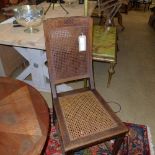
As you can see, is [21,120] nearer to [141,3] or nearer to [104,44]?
[104,44]

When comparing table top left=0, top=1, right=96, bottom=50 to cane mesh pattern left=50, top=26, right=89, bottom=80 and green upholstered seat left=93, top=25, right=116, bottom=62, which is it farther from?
green upholstered seat left=93, top=25, right=116, bottom=62

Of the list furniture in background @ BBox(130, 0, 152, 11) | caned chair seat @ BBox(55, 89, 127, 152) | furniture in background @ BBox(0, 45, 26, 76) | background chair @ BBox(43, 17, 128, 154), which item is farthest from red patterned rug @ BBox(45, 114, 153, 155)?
furniture in background @ BBox(130, 0, 152, 11)

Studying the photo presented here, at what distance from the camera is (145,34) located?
373 cm

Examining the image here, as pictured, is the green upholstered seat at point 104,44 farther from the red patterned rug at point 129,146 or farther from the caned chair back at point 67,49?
the red patterned rug at point 129,146

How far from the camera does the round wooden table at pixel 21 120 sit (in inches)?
29.0

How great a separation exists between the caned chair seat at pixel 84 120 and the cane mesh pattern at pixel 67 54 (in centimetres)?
17

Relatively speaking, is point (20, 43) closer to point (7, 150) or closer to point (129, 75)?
point (7, 150)

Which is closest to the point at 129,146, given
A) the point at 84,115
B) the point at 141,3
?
the point at 84,115

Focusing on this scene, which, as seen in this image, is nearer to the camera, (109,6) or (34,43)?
(34,43)

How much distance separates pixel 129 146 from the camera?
1.52 metres

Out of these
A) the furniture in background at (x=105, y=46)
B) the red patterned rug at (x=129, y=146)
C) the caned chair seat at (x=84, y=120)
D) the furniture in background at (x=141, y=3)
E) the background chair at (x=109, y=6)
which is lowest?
the red patterned rug at (x=129, y=146)

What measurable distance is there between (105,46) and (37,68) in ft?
2.54

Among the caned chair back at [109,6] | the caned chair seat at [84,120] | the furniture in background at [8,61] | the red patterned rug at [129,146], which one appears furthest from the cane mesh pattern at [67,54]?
the caned chair back at [109,6]

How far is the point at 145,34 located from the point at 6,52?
2786 millimetres
